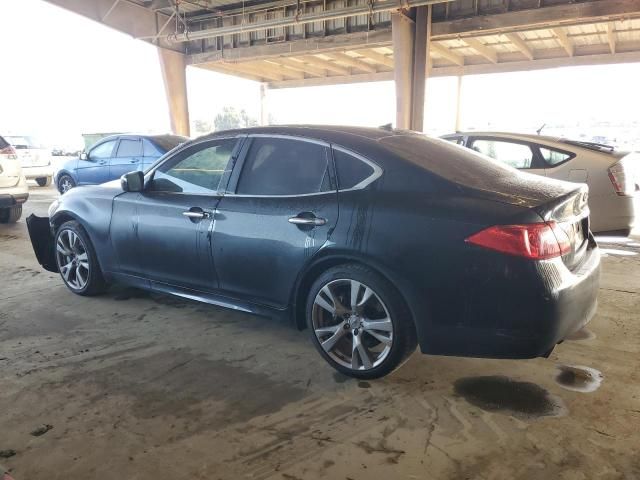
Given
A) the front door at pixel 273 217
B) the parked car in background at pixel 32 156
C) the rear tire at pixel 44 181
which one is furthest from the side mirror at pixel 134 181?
the rear tire at pixel 44 181

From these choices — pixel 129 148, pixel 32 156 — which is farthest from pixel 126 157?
pixel 32 156

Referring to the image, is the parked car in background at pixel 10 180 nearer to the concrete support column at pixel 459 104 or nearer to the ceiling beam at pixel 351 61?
the ceiling beam at pixel 351 61

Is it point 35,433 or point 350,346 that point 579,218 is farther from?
point 35,433

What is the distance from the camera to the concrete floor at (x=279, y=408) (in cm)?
217

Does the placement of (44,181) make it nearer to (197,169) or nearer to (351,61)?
(351,61)

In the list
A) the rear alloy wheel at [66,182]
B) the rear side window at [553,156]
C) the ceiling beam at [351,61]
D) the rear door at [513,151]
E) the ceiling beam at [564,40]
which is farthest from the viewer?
the ceiling beam at [351,61]

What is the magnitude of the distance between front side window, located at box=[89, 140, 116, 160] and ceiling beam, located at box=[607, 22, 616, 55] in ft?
44.6

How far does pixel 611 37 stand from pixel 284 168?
15.7m

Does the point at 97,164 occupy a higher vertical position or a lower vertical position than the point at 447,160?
lower

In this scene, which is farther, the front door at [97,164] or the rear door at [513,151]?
the front door at [97,164]

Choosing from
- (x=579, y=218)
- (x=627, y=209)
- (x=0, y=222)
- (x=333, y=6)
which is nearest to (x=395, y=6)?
(x=333, y=6)

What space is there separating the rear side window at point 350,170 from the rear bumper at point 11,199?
681cm

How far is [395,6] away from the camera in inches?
448

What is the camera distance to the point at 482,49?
676 inches
